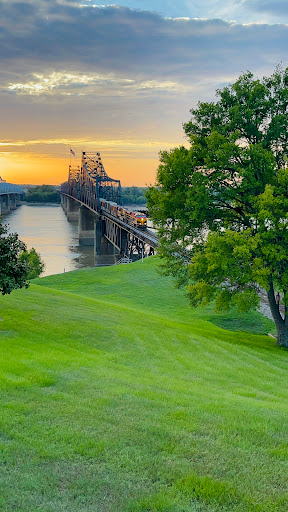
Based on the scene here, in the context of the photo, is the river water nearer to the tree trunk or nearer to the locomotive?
the locomotive

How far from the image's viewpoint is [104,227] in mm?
99188

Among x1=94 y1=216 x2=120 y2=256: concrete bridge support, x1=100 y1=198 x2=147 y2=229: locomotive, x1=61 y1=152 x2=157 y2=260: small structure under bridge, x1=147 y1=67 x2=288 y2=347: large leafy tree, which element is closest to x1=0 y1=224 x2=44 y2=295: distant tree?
x1=147 y1=67 x2=288 y2=347: large leafy tree

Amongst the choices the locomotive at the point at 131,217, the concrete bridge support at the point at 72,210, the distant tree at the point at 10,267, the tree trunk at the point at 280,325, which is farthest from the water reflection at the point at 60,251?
the concrete bridge support at the point at 72,210

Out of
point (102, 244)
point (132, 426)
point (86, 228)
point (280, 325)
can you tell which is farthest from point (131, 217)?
point (132, 426)

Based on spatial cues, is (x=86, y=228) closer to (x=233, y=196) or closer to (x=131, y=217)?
(x=131, y=217)

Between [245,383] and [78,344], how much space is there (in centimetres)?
591

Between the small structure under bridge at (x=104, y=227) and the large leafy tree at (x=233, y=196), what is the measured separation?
33.6 metres

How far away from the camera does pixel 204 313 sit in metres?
36.3

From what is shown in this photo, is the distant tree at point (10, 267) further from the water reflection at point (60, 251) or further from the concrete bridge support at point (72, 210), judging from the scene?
the concrete bridge support at point (72, 210)

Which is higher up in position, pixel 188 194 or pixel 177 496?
pixel 188 194

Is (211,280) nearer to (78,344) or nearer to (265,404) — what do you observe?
(78,344)

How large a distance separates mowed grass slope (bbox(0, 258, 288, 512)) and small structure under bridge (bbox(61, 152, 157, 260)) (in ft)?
141

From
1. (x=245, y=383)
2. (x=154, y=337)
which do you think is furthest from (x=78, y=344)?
(x=245, y=383)

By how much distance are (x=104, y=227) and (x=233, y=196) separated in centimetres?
7729
